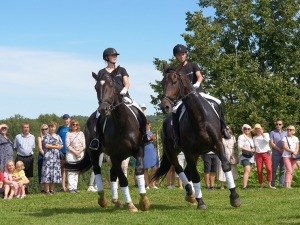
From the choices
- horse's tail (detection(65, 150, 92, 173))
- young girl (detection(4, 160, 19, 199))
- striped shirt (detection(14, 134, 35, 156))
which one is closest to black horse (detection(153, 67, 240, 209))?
horse's tail (detection(65, 150, 92, 173))

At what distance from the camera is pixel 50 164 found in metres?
18.7

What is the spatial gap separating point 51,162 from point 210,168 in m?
4.95

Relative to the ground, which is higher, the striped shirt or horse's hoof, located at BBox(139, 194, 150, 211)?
the striped shirt

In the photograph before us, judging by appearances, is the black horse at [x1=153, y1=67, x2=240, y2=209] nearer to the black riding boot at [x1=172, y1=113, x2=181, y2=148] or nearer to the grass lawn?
the black riding boot at [x1=172, y1=113, x2=181, y2=148]

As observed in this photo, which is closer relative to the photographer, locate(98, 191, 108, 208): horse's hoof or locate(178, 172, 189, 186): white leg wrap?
locate(98, 191, 108, 208): horse's hoof

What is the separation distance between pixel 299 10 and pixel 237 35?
481cm

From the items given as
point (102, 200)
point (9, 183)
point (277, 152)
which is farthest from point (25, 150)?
point (277, 152)

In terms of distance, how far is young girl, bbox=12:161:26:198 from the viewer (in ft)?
57.3

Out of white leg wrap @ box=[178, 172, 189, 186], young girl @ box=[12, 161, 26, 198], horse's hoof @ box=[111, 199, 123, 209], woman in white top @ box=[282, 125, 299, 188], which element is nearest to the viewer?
horse's hoof @ box=[111, 199, 123, 209]

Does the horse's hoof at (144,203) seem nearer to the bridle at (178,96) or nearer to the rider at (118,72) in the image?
the rider at (118,72)

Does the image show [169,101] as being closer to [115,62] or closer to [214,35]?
[115,62]

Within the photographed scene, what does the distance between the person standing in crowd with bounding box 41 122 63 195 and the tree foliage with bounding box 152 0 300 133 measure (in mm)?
23397

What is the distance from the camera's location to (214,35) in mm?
44281

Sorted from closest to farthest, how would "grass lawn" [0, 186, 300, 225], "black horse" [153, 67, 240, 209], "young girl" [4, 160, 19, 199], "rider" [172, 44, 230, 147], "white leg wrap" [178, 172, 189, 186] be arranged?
"grass lawn" [0, 186, 300, 225] → "black horse" [153, 67, 240, 209] → "rider" [172, 44, 230, 147] → "white leg wrap" [178, 172, 189, 186] → "young girl" [4, 160, 19, 199]
